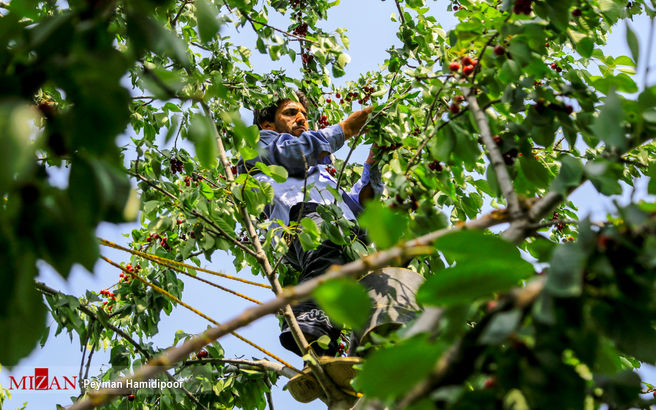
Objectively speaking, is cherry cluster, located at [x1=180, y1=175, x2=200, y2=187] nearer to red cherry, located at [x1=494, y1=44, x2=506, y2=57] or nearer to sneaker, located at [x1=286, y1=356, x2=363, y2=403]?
sneaker, located at [x1=286, y1=356, x2=363, y2=403]

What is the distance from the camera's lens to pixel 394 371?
0.57m

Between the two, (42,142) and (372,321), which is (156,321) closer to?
(372,321)

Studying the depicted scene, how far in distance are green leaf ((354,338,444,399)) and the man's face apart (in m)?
2.80

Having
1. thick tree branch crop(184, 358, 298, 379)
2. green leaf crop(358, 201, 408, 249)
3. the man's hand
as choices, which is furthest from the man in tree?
green leaf crop(358, 201, 408, 249)

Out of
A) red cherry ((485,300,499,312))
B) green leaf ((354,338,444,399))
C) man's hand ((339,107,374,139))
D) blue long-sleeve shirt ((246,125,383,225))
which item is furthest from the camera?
man's hand ((339,107,374,139))

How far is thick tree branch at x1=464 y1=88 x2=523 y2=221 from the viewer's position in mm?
915

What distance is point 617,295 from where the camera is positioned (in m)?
0.67

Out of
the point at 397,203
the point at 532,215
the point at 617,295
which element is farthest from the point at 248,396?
the point at 617,295

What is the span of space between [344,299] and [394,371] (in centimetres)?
9

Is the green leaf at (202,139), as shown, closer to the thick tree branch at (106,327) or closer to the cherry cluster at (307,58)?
the thick tree branch at (106,327)

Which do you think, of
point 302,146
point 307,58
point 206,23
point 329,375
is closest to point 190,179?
point 302,146

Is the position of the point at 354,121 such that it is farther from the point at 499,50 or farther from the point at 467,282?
the point at 467,282

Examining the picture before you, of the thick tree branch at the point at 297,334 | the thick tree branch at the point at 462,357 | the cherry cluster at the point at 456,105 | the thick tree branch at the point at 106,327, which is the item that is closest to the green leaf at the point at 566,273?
the thick tree branch at the point at 462,357

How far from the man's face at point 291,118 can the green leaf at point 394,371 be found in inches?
110
